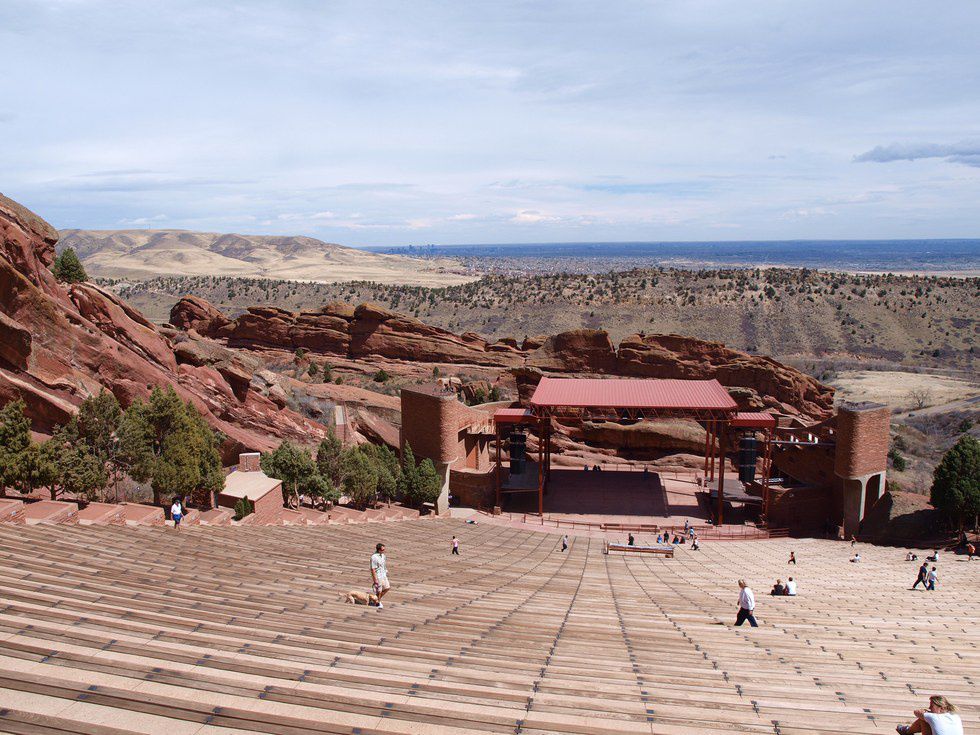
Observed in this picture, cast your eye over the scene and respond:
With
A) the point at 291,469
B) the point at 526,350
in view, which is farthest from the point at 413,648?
the point at 526,350

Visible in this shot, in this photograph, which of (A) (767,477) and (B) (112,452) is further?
(A) (767,477)

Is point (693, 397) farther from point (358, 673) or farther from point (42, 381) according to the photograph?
point (358, 673)

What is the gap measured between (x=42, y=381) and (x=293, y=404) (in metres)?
16.6

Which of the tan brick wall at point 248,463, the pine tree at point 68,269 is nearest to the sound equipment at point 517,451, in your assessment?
the tan brick wall at point 248,463

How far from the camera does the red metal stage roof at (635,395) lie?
111ft

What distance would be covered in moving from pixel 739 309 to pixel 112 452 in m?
81.2

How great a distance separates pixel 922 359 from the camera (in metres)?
81.5

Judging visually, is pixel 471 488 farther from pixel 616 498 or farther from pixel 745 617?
pixel 745 617

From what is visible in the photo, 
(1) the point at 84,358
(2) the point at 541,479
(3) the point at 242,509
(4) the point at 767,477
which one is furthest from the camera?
(4) the point at 767,477

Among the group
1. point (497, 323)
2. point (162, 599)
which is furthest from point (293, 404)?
point (497, 323)

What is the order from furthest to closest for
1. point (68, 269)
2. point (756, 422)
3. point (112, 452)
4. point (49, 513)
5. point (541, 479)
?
point (68, 269)
point (756, 422)
point (541, 479)
point (112, 452)
point (49, 513)

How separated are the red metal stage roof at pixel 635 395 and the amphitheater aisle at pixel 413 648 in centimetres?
1430

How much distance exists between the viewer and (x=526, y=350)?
61.6 meters

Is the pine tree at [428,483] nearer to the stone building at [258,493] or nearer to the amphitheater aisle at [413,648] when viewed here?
the stone building at [258,493]
